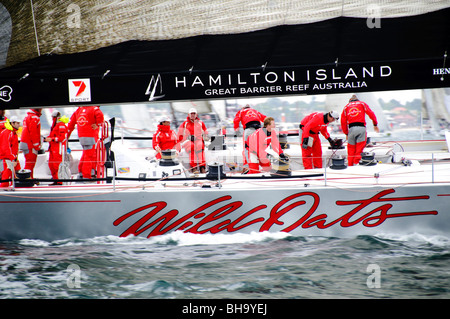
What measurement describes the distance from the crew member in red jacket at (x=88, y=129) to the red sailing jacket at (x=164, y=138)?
2.93ft

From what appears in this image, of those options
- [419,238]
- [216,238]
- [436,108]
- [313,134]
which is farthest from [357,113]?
[436,108]

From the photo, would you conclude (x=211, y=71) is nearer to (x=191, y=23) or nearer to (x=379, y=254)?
(x=191, y=23)

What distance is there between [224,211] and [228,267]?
0.76m

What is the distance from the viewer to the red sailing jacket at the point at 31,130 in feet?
21.2

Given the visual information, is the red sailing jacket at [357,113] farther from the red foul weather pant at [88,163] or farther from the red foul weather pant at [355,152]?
the red foul weather pant at [88,163]

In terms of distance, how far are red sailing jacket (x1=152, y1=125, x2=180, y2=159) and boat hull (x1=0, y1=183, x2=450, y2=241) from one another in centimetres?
126

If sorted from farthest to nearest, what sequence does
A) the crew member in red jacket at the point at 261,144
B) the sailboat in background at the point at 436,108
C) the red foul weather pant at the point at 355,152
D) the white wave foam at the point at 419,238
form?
the sailboat in background at the point at 436,108 < the red foul weather pant at the point at 355,152 < the crew member in red jacket at the point at 261,144 < the white wave foam at the point at 419,238

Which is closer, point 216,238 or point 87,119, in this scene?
point 216,238

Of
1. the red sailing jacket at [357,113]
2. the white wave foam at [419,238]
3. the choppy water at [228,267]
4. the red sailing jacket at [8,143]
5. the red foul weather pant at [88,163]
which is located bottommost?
the choppy water at [228,267]

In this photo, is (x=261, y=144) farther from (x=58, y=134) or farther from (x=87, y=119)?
(x=58, y=134)

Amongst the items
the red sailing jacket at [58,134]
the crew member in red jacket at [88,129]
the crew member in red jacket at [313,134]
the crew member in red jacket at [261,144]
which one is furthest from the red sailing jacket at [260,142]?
the red sailing jacket at [58,134]

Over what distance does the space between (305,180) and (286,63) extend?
1992 mm

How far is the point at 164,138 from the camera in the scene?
7.05 meters

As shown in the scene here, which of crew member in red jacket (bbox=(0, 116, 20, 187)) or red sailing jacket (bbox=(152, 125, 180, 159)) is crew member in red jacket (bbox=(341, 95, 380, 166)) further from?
crew member in red jacket (bbox=(0, 116, 20, 187))
